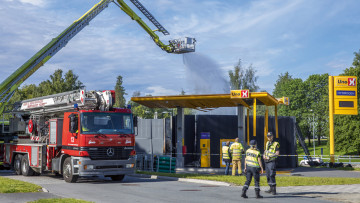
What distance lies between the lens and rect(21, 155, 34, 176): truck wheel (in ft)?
66.2

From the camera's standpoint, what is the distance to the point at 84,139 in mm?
16609

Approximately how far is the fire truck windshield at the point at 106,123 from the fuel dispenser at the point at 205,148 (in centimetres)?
1153

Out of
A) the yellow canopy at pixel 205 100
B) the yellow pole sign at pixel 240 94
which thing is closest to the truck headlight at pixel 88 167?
the yellow canopy at pixel 205 100

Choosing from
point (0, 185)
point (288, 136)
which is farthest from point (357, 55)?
point (0, 185)

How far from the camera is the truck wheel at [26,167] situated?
20172 millimetres

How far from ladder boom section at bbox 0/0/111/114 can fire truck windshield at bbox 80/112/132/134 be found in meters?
10.9

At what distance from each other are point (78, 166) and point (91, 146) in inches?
35.0

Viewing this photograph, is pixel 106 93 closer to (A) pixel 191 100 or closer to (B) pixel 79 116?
(B) pixel 79 116

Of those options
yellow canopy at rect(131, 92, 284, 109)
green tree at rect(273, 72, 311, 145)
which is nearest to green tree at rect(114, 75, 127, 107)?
green tree at rect(273, 72, 311, 145)

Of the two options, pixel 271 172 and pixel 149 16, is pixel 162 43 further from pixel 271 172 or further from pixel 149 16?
pixel 271 172

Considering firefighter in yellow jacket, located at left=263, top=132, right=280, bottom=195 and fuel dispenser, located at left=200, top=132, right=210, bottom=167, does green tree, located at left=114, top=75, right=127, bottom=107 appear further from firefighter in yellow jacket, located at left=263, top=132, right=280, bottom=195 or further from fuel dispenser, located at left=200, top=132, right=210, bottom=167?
firefighter in yellow jacket, located at left=263, top=132, right=280, bottom=195

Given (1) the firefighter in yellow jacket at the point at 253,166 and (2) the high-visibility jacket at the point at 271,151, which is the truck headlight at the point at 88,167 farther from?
(2) the high-visibility jacket at the point at 271,151

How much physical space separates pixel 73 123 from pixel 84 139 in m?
0.73

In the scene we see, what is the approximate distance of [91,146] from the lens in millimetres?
16750
